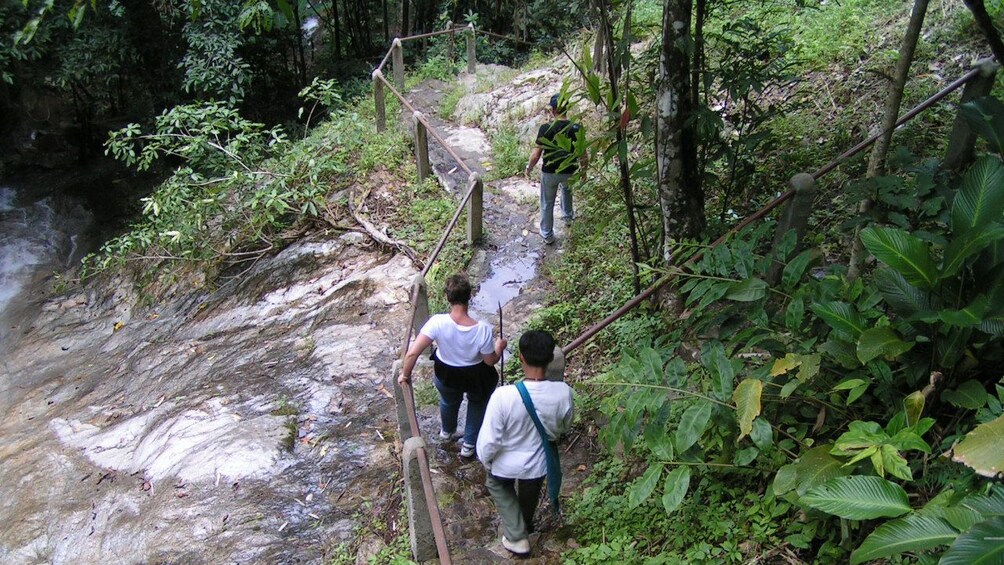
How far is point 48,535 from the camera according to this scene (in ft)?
20.6

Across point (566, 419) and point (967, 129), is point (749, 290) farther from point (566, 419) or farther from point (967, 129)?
point (967, 129)

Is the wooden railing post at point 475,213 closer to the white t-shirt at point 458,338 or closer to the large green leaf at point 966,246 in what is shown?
the white t-shirt at point 458,338

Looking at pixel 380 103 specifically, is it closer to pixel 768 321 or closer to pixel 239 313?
pixel 239 313

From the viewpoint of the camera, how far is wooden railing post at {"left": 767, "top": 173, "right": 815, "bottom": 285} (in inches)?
191

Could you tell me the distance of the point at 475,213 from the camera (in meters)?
8.20

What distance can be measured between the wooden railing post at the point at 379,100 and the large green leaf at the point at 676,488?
9902 mm

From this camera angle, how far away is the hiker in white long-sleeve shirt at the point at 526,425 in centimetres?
369

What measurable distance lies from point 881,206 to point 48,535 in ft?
25.0

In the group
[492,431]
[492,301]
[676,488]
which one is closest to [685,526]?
[676,488]

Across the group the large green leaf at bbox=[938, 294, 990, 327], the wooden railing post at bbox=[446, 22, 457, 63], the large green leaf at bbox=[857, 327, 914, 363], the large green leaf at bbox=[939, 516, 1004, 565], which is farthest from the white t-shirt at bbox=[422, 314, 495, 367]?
the wooden railing post at bbox=[446, 22, 457, 63]

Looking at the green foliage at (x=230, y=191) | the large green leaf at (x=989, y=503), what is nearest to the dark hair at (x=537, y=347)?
the large green leaf at (x=989, y=503)

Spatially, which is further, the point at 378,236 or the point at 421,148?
the point at 421,148

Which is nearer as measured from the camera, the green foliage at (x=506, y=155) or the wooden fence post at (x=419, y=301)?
the wooden fence post at (x=419, y=301)

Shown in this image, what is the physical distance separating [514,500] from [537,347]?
102cm
